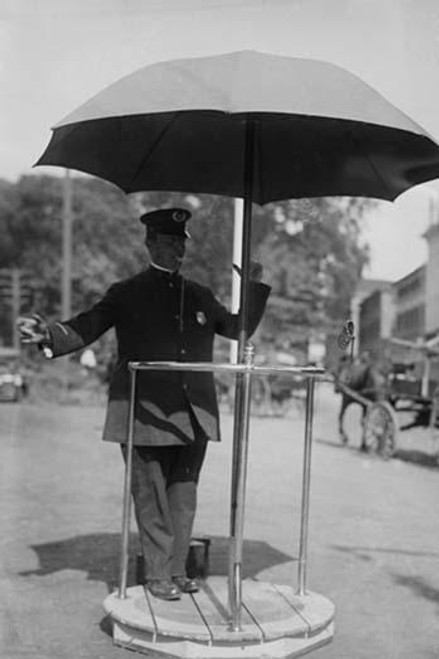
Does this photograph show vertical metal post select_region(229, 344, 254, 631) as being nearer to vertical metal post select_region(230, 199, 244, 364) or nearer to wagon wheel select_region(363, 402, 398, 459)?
vertical metal post select_region(230, 199, 244, 364)

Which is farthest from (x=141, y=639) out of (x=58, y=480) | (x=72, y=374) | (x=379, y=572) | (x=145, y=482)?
(x=72, y=374)

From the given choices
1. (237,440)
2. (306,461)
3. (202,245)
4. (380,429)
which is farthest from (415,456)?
(237,440)

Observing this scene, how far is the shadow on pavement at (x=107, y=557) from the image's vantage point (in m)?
Result: 4.47

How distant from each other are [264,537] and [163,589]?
1620 millimetres

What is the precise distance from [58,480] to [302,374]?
3858 millimetres

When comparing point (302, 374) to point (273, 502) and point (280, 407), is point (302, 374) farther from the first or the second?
point (280, 407)

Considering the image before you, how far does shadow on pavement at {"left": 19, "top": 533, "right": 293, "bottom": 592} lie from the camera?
4.47 meters

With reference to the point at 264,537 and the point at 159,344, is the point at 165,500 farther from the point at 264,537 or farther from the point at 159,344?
the point at 264,537

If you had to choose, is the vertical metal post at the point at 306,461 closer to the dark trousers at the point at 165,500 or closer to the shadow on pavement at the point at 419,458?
the dark trousers at the point at 165,500

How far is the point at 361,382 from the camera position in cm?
948

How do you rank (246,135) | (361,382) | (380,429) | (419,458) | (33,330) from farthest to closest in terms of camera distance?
(361,382) < (380,429) < (419,458) < (246,135) < (33,330)

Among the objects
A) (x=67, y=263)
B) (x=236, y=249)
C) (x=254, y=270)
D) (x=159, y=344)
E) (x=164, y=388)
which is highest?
(x=67, y=263)

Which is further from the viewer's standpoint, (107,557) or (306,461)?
(107,557)

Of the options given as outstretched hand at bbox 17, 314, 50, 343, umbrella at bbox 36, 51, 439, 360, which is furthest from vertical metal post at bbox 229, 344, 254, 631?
outstretched hand at bbox 17, 314, 50, 343
